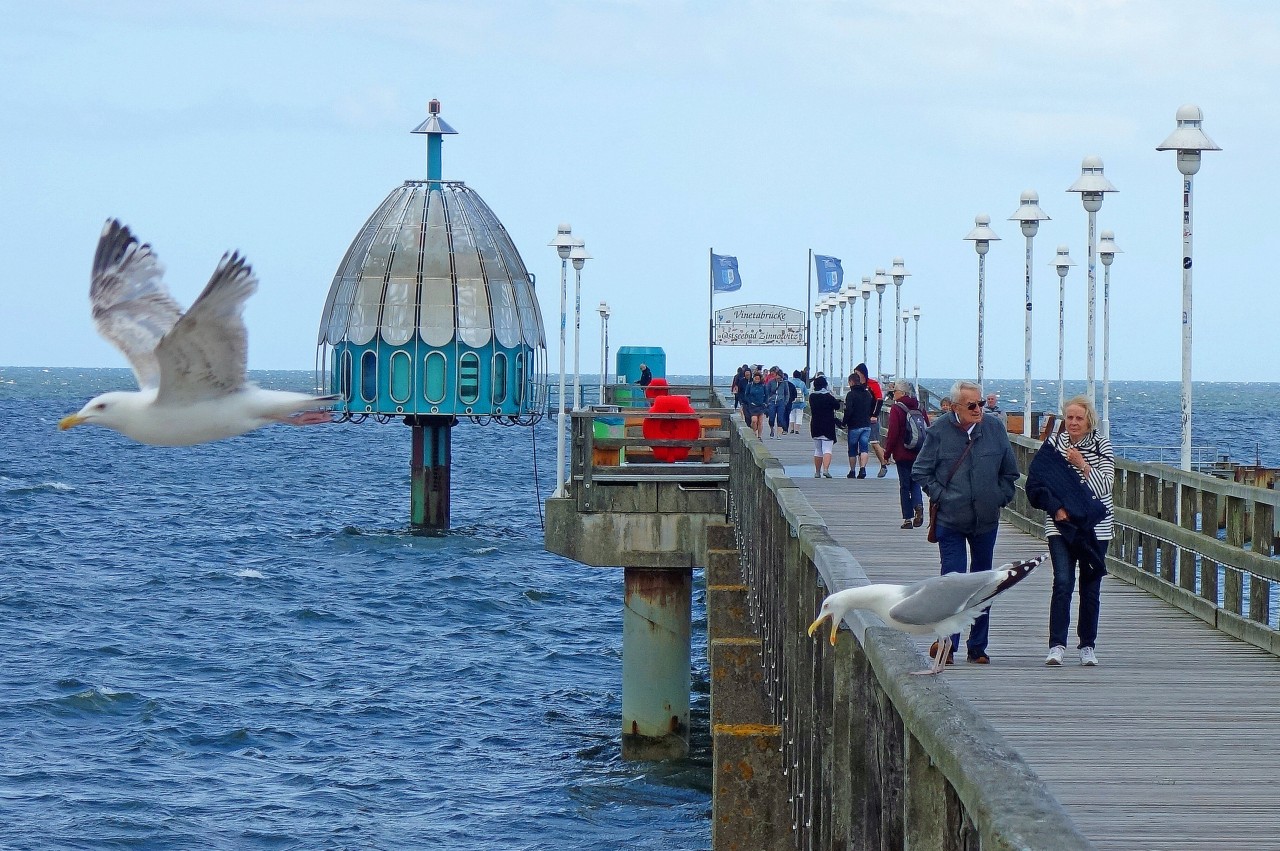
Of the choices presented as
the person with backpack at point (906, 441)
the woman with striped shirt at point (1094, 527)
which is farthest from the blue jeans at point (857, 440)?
the woman with striped shirt at point (1094, 527)

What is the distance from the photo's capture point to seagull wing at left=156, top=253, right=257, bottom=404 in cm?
762

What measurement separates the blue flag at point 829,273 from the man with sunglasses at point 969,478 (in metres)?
46.2

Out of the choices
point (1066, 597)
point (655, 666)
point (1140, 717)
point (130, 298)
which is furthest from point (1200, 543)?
point (655, 666)

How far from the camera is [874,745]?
558 centimetres

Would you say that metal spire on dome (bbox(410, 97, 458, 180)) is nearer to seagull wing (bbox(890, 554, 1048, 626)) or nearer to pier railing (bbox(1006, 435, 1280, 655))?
pier railing (bbox(1006, 435, 1280, 655))

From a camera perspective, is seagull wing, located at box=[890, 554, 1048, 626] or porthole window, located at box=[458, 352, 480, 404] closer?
seagull wing, located at box=[890, 554, 1048, 626]

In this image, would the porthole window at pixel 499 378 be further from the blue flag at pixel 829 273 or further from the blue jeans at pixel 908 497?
the blue jeans at pixel 908 497

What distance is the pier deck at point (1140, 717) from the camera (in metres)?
7.21

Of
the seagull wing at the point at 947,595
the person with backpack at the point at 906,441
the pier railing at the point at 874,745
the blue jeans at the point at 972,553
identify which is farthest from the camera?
the person with backpack at the point at 906,441

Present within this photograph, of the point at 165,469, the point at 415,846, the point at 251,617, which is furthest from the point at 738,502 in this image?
the point at 165,469

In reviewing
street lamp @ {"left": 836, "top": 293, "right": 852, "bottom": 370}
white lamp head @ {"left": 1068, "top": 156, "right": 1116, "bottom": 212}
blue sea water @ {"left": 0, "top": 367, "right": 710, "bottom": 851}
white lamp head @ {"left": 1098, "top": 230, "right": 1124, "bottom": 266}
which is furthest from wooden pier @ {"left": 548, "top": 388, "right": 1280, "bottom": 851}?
street lamp @ {"left": 836, "top": 293, "right": 852, "bottom": 370}

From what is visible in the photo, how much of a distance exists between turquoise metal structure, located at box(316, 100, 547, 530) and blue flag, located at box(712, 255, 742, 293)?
19.5 feet

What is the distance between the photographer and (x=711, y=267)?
4931 cm

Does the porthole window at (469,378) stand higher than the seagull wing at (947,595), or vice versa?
the porthole window at (469,378)
